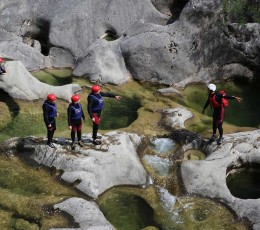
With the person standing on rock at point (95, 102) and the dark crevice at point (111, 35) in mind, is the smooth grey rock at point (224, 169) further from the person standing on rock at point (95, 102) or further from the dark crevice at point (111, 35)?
the dark crevice at point (111, 35)

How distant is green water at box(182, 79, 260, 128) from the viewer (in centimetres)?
2717

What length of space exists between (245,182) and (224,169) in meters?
1.41

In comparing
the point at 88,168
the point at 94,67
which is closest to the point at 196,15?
the point at 94,67

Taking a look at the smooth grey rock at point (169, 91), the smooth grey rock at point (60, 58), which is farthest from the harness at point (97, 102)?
the smooth grey rock at point (60, 58)

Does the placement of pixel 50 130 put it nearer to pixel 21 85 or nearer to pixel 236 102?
pixel 21 85

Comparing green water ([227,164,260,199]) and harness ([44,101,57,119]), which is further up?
harness ([44,101,57,119])

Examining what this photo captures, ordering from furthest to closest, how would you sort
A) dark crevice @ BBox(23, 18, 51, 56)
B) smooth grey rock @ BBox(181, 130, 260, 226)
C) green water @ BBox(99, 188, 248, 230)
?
dark crevice @ BBox(23, 18, 51, 56), smooth grey rock @ BBox(181, 130, 260, 226), green water @ BBox(99, 188, 248, 230)

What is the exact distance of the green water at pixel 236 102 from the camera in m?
27.2

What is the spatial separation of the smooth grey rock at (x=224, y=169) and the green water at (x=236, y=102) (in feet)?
17.7

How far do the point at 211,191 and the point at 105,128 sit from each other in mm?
7897

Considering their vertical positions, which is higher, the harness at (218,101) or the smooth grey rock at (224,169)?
the harness at (218,101)

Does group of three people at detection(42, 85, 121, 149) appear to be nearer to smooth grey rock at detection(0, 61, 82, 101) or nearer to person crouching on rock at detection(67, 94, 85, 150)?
person crouching on rock at detection(67, 94, 85, 150)

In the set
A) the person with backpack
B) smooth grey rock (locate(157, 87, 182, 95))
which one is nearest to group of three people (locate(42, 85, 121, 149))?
the person with backpack

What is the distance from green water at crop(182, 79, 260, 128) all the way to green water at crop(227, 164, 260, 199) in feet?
19.9
